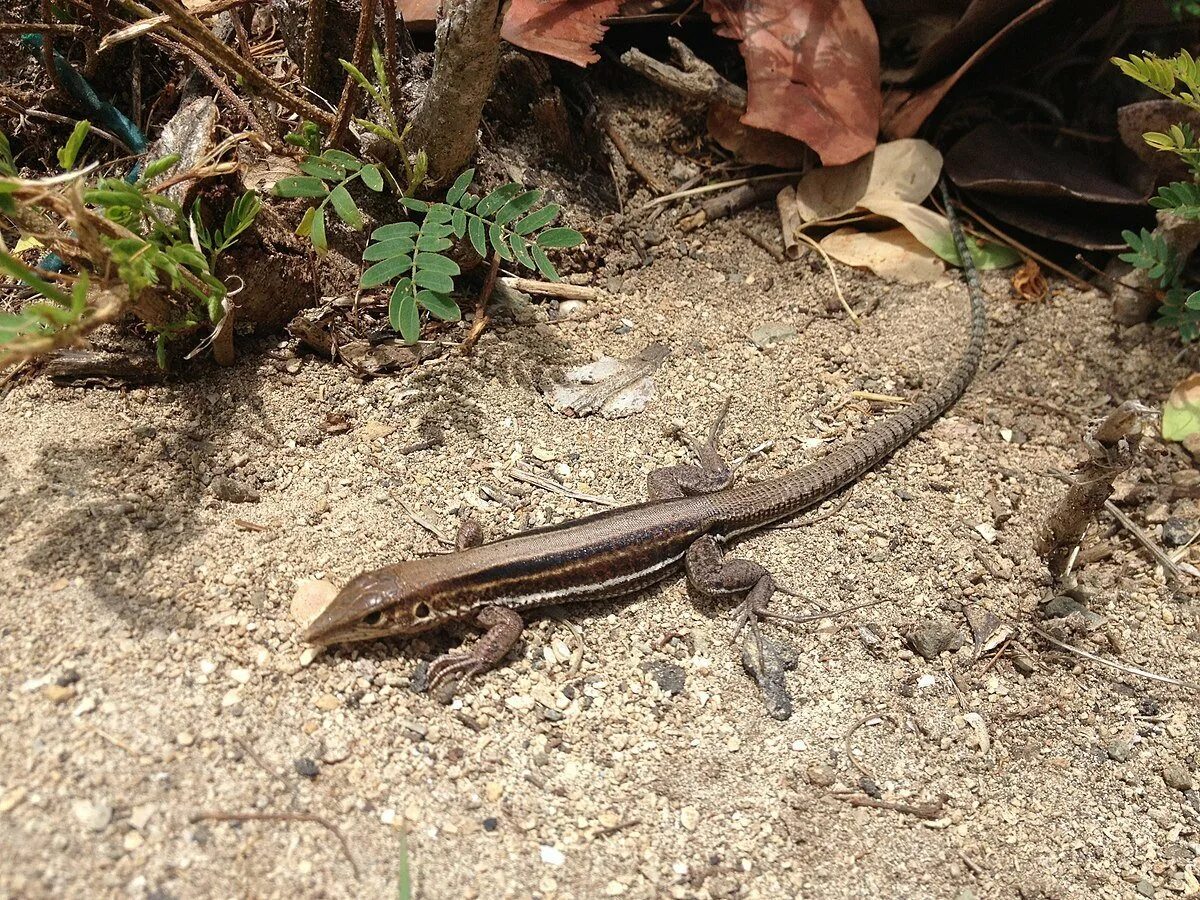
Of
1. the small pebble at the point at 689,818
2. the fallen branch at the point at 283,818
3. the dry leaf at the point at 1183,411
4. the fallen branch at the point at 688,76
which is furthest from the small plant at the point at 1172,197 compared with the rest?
the fallen branch at the point at 283,818

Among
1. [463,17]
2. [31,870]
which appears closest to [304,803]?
[31,870]

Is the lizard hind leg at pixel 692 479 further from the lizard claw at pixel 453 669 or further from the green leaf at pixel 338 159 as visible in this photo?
the green leaf at pixel 338 159

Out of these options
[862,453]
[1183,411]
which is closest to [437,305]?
[862,453]

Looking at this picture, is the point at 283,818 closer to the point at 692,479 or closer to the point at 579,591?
the point at 579,591

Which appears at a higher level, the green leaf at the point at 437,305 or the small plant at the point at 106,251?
the small plant at the point at 106,251

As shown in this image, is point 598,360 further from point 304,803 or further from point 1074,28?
point 1074,28

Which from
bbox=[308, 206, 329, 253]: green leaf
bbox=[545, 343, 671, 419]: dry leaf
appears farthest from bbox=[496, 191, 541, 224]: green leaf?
bbox=[545, 343, 671, 419]: dry leaf
